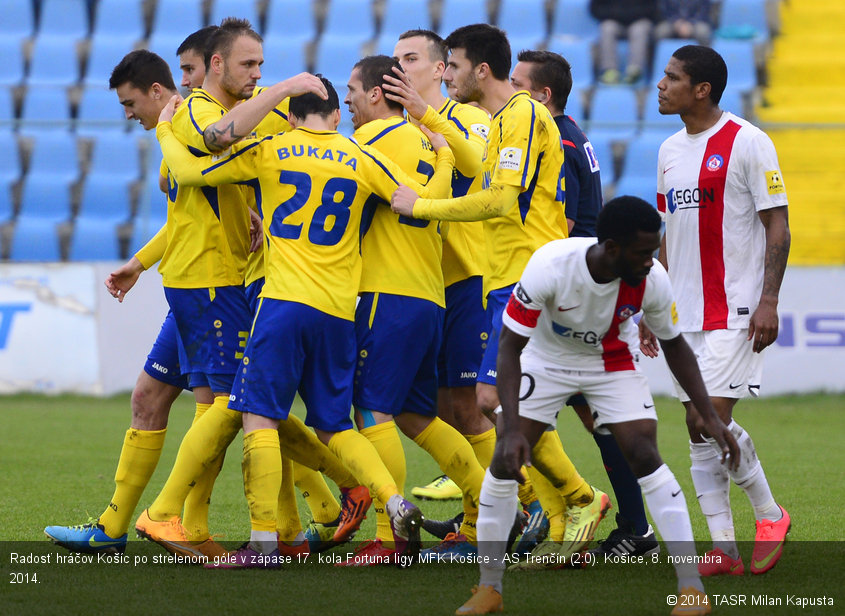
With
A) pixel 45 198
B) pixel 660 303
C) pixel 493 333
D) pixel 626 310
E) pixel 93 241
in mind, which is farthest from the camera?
pixel 45 198

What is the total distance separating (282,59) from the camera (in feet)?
59.6

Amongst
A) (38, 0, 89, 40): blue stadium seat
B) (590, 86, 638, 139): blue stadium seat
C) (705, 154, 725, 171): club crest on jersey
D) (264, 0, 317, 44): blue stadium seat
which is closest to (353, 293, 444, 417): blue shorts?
(705, 154, 725, 171): club crest on jersey

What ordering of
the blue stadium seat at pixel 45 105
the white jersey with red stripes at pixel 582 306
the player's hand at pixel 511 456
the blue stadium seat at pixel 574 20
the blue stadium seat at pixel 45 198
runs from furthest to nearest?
the blue stadium seat at pixel 574 20
the blue stadium seat at pixel 45 105
the blue stadium seat at pixel 45 198
the white jersey with red stripes at pixel 582 306
the player's hand at pixel 511 456

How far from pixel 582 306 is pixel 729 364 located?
3.99 feet

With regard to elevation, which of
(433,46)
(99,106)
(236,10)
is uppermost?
(433,46)

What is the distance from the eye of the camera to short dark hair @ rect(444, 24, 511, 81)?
593 centimetres

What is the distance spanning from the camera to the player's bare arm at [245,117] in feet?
17.1

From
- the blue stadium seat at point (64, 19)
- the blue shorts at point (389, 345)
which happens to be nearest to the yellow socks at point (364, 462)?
the blue shorts at point (389, 345)

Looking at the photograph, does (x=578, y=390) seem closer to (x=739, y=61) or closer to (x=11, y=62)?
(x=739, y=61)

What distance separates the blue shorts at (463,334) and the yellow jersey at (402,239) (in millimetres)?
329

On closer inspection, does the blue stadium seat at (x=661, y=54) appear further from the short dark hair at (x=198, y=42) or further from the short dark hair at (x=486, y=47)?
the short dark hair at (x=198, y=42)

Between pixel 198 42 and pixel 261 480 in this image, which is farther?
pixel 198 42

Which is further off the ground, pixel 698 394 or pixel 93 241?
pixel 698 394

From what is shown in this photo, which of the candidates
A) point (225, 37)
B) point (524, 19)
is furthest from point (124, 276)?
point (524, 19)
